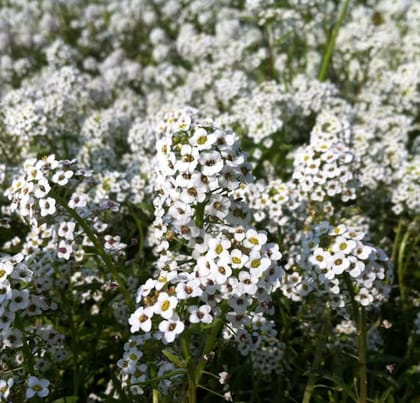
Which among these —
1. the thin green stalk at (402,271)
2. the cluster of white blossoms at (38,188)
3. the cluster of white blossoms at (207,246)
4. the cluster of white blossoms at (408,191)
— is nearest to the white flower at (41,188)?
the cluster of white blossoms at (38,188)

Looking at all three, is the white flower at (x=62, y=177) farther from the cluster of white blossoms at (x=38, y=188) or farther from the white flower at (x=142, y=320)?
the white flower at (x=142, y=320)

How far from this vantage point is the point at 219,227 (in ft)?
11.9

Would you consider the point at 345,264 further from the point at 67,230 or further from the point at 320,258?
the point at 67,230

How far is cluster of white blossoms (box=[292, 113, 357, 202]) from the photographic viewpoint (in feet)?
14.4

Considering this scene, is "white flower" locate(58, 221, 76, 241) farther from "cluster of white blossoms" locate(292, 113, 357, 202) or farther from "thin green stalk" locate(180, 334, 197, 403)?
"cluster of white blossoms" locate(292, 113, 357, 202)

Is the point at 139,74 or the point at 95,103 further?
the point at 139,74

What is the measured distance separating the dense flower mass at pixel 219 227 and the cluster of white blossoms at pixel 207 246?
1cm

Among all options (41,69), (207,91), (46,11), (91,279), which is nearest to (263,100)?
(207,91)

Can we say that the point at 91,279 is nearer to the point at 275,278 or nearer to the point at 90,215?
the point at 90,215

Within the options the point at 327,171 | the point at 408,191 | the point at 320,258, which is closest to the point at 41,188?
the point at 320,258

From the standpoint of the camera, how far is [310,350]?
4.40m

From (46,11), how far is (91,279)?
355 inches

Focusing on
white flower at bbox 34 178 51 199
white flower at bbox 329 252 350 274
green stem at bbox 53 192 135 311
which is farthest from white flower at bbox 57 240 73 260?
white flower at bbox 329 252 350 274

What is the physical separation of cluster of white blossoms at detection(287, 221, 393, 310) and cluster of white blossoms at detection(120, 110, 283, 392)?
447 millimetres
